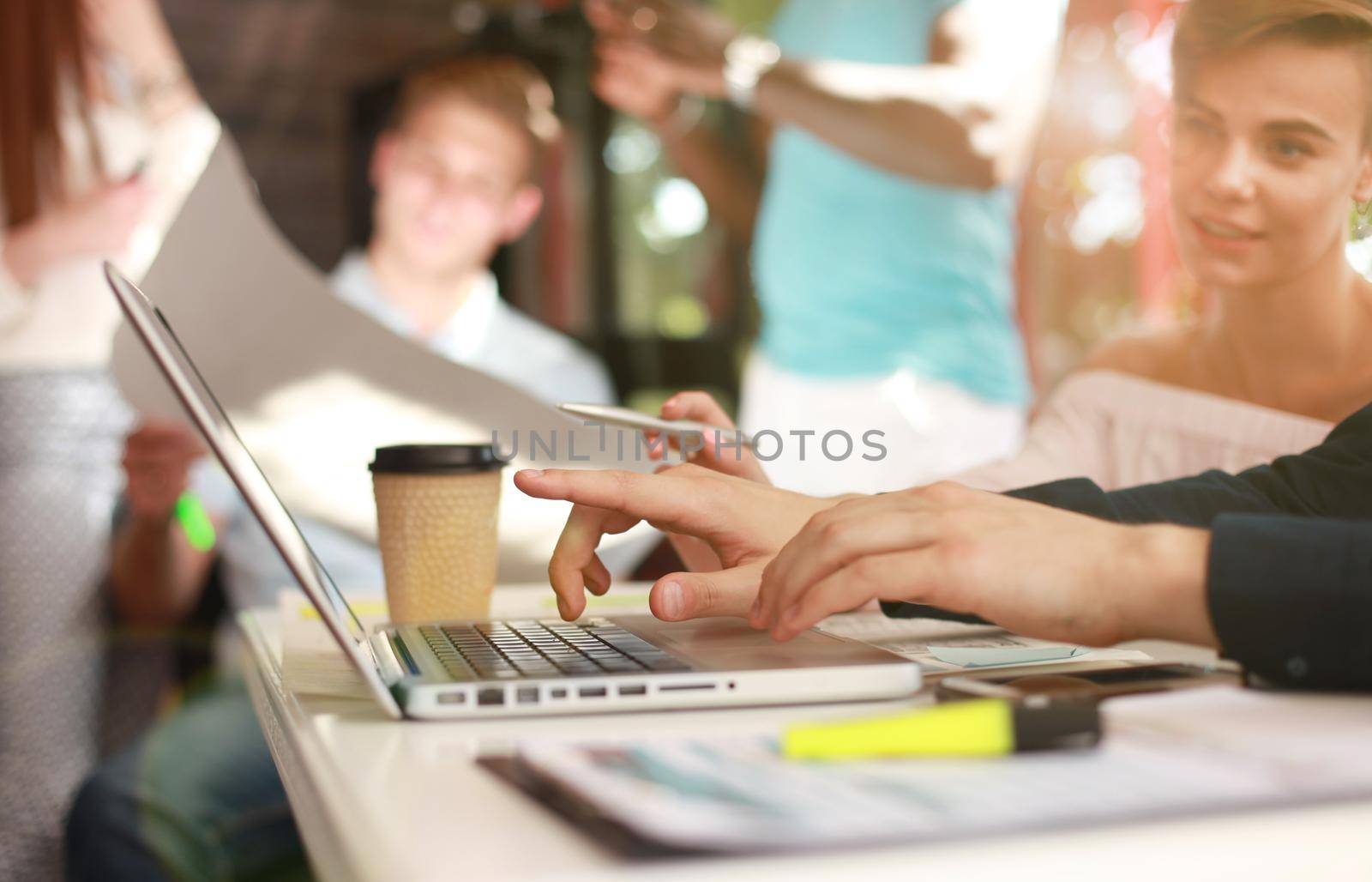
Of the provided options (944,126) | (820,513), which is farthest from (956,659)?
(944,126)

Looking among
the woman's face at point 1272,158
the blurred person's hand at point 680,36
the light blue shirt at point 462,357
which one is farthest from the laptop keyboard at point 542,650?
the blurred person's hand at point 680,36

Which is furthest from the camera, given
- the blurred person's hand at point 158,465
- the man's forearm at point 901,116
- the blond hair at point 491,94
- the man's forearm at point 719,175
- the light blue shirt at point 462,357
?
the man's forearm at point 719,175

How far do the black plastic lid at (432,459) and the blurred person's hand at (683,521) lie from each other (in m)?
0.09

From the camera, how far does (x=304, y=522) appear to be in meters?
0.98

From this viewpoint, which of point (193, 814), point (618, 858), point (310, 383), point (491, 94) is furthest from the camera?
point (491, 94)

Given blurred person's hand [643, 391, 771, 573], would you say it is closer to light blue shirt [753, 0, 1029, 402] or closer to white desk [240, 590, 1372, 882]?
white desk [240, 590, 1372, 882]

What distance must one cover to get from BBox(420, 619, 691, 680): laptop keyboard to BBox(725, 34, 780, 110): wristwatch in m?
1.03

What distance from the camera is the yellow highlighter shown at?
1.09 ft

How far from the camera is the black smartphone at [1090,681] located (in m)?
0.47

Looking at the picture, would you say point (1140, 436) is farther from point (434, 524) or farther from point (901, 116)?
point (901, 116)

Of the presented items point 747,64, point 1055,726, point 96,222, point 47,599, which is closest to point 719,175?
point 747,64

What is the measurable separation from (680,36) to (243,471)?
1.42 m

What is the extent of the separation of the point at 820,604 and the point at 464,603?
0.31m

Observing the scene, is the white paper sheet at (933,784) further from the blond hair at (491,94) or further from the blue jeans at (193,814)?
the blond hair at (491,94)
